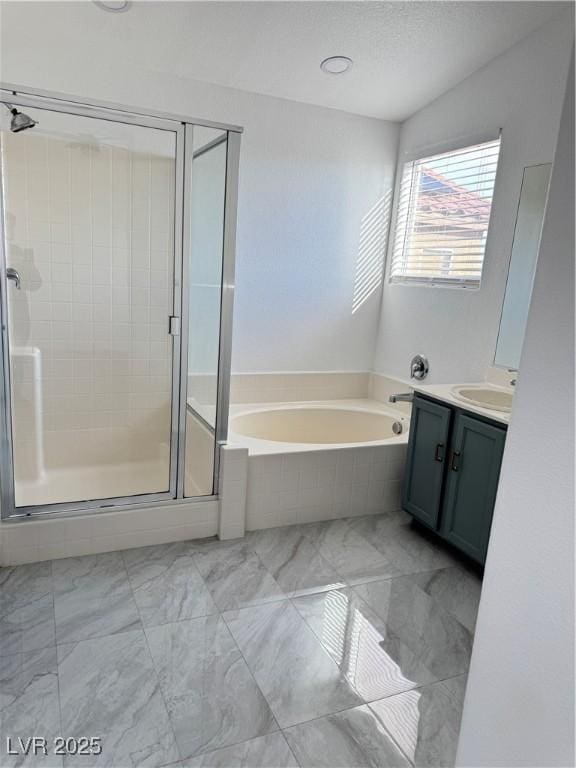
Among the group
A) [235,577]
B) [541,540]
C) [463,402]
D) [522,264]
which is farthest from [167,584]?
[522,264]

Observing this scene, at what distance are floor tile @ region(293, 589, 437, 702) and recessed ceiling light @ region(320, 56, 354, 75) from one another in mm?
2754

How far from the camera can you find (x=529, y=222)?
9.14ft

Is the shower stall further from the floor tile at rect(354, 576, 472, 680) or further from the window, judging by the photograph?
the window

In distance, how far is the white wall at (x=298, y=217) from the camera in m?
3.32

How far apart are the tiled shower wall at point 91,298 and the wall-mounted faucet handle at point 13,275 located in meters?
0.09

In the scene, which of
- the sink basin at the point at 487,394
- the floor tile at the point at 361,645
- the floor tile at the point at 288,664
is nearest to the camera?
the floor tile at the point at 288,664

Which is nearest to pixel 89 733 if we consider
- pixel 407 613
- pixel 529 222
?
pixel 407 613

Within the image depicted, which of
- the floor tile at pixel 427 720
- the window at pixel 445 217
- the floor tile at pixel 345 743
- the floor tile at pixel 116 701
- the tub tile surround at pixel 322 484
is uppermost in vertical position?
the window at pixel 445 217

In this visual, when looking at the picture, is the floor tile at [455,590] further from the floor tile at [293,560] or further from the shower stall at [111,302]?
the shower stall at [111,302]

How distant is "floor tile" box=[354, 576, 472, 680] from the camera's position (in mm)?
1950

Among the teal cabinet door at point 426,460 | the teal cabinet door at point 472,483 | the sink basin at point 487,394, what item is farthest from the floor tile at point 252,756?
the sink basin at point 487,394

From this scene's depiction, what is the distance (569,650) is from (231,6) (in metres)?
2.82

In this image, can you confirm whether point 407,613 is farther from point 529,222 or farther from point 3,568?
point 529,222

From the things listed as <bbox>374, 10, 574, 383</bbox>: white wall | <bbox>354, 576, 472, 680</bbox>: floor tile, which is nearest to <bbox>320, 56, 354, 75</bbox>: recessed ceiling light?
<bbox>374, 10, 574, 383</bbox>: white wall
